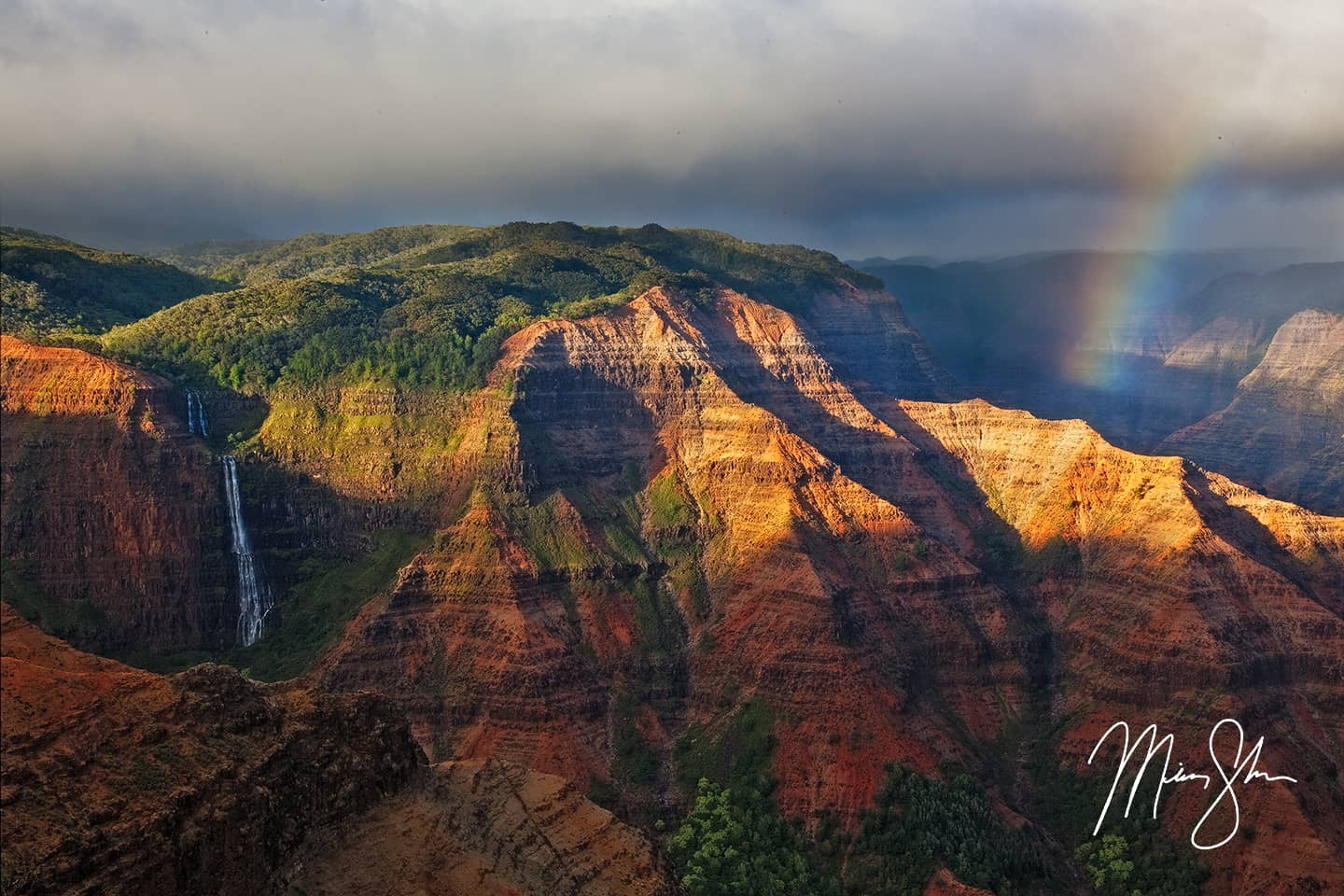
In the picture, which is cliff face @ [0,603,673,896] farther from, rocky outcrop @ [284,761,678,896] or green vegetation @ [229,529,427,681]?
green vegetation @ [229,529,427,681]

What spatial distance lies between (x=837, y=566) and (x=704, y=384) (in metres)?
29.2

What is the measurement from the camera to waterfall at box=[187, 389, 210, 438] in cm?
13125

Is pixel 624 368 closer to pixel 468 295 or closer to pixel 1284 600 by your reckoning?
pixel 468 295

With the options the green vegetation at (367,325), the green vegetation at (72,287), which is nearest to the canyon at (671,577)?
the green vegetation at (367,325)

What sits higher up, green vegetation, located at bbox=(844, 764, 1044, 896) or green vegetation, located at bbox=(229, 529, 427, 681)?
green vegetation, located at bbox=(229, 529, 427, 681)

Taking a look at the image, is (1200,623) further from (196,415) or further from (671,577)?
(196,415)

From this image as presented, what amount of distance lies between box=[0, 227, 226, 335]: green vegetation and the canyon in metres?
9.16

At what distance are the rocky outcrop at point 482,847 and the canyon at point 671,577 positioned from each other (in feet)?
123

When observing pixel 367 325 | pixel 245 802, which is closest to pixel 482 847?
pixel 245 802

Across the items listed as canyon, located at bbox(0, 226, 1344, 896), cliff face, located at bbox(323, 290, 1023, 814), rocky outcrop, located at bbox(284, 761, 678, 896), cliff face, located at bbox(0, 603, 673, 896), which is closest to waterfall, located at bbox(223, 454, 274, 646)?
canyon, located at bbox(0, 226, 1344, 896)

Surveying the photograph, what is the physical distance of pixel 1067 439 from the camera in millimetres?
150000

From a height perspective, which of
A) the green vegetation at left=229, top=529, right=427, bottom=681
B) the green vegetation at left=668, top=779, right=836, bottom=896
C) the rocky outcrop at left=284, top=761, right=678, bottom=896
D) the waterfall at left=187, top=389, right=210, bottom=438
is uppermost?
the waterfall at left=187, top=389, right=210, bottom=438
